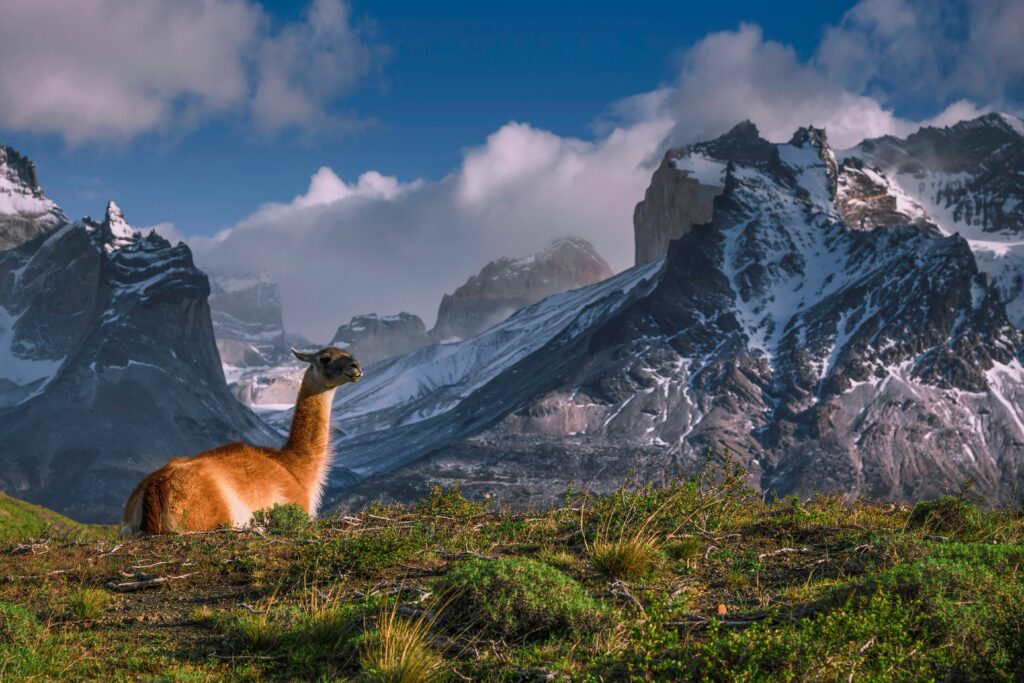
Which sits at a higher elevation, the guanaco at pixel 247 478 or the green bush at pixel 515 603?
the guanaco at pixel 247 478

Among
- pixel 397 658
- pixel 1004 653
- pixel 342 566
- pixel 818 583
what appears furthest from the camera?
pixel 342 566

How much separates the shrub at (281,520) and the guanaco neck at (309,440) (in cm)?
156

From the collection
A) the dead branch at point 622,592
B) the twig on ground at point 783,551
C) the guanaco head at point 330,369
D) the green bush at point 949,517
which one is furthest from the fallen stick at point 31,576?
the green bush at point 949,517

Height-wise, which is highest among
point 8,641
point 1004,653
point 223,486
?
point 223,486

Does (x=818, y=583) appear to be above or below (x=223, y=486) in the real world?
below

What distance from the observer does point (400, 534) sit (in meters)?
15.6

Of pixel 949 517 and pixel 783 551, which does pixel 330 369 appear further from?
pixel 949 517

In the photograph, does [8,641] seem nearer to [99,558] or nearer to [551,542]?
[99,558]

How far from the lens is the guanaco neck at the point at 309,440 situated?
743 inches

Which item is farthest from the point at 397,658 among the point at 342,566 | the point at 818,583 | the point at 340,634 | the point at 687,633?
the point at 818,583

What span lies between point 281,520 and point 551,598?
7.28 metres

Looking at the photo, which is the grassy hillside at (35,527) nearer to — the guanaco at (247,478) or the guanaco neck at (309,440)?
the guanaco at (247,478)

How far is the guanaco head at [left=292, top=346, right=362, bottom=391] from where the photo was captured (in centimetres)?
1933

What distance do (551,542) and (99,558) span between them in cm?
731
